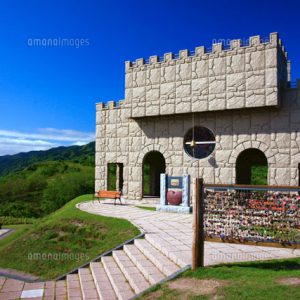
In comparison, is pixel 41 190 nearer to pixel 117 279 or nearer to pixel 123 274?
pixel 123 274

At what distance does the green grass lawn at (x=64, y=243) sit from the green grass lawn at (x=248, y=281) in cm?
418

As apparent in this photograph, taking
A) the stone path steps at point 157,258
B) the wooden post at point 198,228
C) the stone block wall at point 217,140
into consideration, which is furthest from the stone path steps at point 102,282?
the stone block wall at point 217,140

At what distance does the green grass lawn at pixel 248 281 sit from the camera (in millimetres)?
4918

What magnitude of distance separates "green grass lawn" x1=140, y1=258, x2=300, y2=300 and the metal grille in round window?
10523 mm

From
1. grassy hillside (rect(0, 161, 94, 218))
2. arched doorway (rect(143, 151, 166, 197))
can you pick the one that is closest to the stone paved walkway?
arched doorway (rect(143, 151, 166, 197))

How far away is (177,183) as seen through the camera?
14703 millimetres

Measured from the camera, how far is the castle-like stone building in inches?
593

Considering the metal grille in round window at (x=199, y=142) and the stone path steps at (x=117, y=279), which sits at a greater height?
the metal grille in round window at (x=199, y=142)

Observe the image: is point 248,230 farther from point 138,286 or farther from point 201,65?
point 201,65

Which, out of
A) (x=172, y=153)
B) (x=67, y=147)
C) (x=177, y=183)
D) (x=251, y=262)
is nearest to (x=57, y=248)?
(x=177, y=183)

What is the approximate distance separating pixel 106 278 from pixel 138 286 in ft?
4.96

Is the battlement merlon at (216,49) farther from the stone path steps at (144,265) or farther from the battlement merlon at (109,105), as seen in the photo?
the stone path steps at (144,265)

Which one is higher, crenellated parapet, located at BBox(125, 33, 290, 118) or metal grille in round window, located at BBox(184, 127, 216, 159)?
crenellated parapet, located at BBox(125, 33, 290, 118)

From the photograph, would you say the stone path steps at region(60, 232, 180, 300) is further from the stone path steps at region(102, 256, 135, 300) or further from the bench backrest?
the bench backrest
